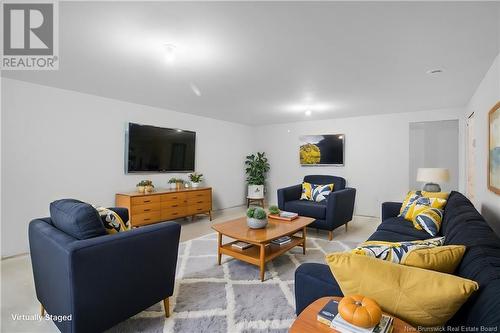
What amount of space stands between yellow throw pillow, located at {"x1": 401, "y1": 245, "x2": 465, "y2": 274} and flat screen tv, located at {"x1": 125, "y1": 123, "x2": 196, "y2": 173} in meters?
4.02

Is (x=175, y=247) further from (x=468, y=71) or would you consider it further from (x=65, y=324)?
(x=468, y=71)

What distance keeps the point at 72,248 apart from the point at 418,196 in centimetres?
350

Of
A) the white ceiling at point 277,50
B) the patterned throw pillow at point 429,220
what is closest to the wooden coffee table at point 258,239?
the patterned throw pillow at point 429,220

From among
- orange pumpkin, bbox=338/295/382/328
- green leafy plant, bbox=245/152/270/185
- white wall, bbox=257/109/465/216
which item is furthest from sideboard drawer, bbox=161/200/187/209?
orange pumpkin, bbox=338/295/382/328

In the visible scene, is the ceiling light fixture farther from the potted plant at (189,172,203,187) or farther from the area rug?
the potted plant at (189,172,203,187)

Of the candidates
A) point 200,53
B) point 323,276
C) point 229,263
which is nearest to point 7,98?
point 200,53

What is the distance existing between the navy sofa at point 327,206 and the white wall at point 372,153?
968 millimetres

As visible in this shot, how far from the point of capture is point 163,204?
13.1 ft

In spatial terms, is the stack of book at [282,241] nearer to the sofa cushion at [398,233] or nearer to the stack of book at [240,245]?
the stack of book at [240,245]

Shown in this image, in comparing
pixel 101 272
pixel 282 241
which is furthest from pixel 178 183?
pixel 101 272

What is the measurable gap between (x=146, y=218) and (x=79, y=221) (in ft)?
7.85

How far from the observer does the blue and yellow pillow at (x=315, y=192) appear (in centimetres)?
428

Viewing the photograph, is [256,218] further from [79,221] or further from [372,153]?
[372,153]

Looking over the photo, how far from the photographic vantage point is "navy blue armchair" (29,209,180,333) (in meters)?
1.33
